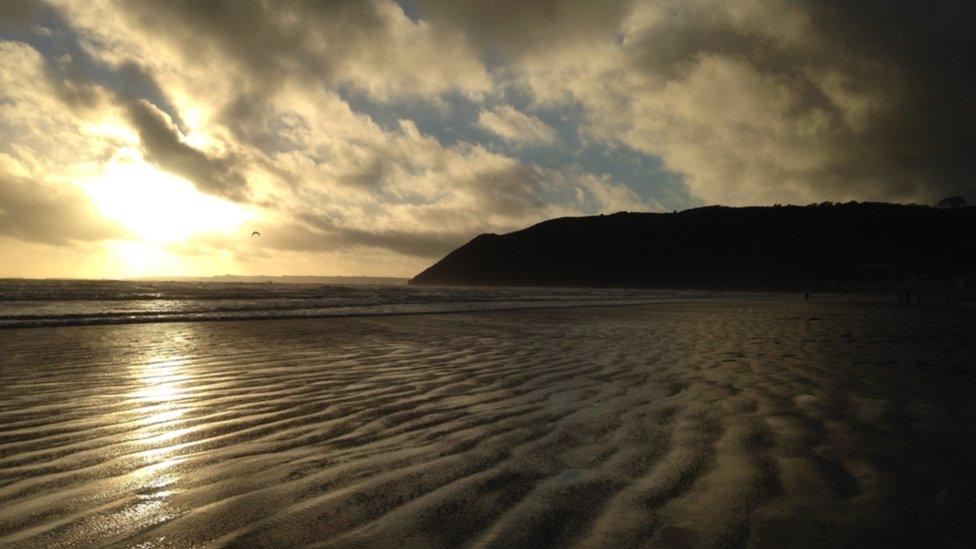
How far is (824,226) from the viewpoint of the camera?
110938 millimetres

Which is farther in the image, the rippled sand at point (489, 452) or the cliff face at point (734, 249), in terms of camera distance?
the cliff face at point (734, 249)

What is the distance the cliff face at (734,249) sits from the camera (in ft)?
301

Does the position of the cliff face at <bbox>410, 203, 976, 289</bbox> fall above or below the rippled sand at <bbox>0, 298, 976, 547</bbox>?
above

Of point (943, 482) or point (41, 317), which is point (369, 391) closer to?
point (943, 482)

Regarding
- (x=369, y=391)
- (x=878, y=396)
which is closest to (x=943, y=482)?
(x=878, y=396)

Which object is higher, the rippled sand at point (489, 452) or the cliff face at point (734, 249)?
the cliff face at point (734, 249)

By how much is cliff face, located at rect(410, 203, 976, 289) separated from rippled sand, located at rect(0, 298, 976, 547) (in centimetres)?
8408

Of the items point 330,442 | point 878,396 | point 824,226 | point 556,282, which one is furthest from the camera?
point 556,282

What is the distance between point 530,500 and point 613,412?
217cm

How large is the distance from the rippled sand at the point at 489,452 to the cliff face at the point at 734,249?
84.1m

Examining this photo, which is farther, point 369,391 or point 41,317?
point 41,317

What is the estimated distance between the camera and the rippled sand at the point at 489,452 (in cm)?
224

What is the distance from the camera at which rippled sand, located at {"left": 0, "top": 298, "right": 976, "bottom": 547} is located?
88.2 inches

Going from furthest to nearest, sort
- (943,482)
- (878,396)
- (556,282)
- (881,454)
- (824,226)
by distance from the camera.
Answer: (556,282) < (824,226) < (878,396) < (881,454) < (943,482)
